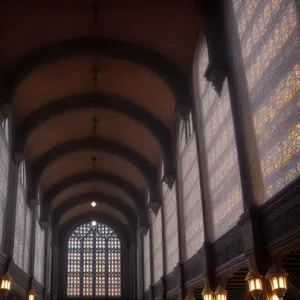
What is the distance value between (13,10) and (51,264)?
26824 millimetres

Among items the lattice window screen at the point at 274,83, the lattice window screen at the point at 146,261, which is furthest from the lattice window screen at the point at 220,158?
the lattice window screen at the point at 146,261

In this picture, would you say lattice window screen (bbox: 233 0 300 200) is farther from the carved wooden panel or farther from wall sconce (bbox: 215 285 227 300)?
the carved wooden panel

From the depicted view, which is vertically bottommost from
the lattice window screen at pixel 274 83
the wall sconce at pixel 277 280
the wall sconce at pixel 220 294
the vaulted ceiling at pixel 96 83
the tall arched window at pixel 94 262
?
the wall sconce at pixel 277 280

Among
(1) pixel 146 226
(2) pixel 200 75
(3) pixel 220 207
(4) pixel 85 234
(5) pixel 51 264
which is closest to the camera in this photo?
(3) pixel 220 207

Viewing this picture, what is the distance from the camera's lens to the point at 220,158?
15703 millimetres

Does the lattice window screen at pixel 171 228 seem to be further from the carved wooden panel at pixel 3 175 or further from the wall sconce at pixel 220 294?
the carved wooden panel at pixel 3 175

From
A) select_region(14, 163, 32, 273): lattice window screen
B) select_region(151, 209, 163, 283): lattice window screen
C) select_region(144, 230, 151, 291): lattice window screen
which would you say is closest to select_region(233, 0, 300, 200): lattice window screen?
select_region(14, 163, 32, 273): lattice window screen

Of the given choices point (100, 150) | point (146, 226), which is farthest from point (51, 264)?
point (100, 150)

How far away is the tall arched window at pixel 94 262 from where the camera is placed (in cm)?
4125

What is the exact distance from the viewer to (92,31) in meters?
19.2

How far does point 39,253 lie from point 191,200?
15999 millimetres

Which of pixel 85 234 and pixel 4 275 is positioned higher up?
pixel 85 234

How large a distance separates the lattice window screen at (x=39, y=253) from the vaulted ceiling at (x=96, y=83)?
1.63 m

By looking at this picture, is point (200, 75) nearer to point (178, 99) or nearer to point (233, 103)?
point (178, 99)
